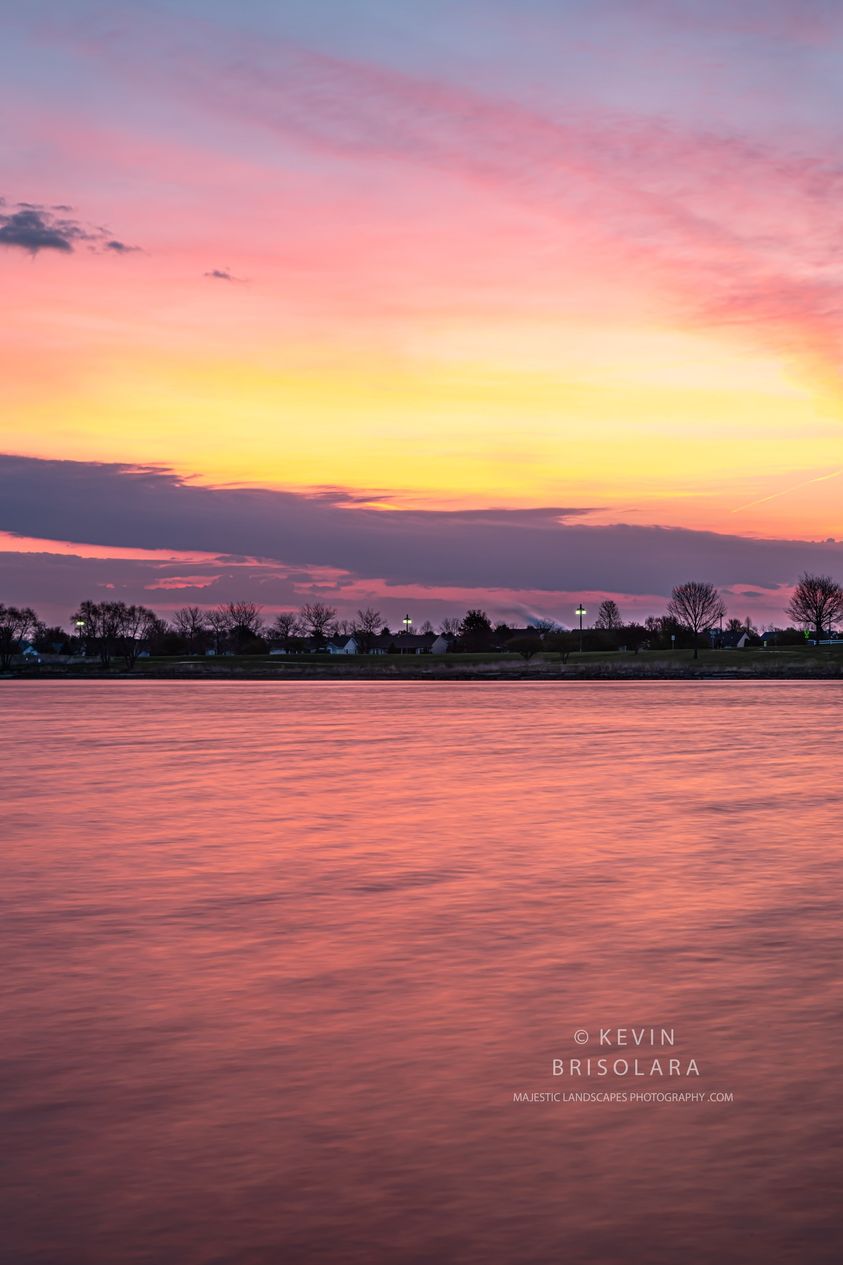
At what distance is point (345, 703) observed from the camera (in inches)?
3642

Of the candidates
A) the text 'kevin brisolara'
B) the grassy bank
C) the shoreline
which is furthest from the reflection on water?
the grassy bank

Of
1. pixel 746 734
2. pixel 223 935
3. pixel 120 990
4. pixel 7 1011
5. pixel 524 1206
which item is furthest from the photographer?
pixel 746 734

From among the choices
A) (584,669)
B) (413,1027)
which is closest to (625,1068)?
(413,1027)

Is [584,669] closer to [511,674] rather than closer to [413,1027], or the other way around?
[511,674]

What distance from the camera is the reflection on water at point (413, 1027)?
696 cm

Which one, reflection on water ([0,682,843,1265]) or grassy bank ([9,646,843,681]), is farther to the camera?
grassy bank ([9,646,843,681])

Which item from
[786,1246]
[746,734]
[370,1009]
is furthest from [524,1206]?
[746,734]

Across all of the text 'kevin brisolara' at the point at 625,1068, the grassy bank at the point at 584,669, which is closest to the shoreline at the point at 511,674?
the grassy bank at the point at 584,669

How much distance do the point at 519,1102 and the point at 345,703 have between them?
83843 millimetres

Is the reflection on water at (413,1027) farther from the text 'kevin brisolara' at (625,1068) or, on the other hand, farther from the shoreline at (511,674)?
the shoreline at (511,674)

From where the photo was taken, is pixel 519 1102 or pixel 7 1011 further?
pixel 7 1011

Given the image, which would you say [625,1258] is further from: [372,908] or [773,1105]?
[372,908]

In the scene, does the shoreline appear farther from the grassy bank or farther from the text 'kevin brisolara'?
the text 'kevin brisolara'

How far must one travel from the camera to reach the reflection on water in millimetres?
6965
